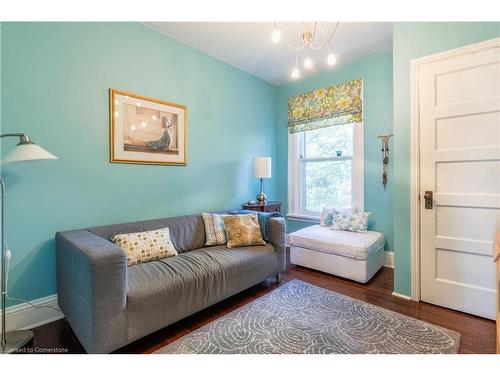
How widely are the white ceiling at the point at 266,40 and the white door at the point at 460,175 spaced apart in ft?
3.01

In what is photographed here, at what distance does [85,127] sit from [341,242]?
278 cm

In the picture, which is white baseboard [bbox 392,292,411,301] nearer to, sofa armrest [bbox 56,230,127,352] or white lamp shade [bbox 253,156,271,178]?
white lamp shade [bbox 253,156,271,178]

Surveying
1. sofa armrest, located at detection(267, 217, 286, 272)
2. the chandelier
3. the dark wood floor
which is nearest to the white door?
the dark wood floor

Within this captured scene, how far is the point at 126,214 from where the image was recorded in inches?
92.4

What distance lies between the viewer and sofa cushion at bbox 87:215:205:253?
2.11 meters

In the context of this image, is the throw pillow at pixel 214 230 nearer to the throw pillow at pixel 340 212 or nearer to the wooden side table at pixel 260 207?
the wooden side table at pixel 260 207

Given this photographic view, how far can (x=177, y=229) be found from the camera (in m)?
2.47

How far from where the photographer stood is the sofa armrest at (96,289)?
1348 millimetres

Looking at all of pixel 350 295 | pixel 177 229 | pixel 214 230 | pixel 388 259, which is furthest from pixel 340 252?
pixel 177 229

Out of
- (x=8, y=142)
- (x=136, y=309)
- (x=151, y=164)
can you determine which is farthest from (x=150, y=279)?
(x=8, y=142)

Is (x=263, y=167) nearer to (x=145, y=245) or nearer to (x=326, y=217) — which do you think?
(x=326, y=217)

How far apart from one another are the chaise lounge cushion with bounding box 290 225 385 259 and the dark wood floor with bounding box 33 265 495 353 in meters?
0.33
